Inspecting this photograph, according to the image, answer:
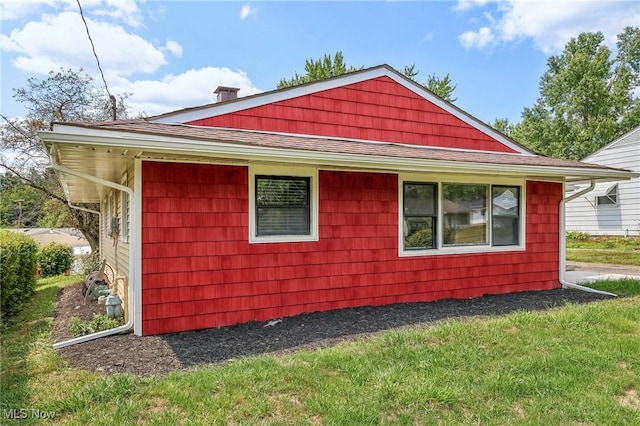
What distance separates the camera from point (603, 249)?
14.4m

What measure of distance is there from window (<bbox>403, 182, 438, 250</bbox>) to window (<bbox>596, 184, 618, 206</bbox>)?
1272cm

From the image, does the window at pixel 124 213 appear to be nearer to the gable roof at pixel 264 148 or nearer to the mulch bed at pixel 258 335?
the gable roof at pixel 264 148

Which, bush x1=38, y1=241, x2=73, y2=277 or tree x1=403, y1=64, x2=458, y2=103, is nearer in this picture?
bush x1=38, y1=241, x2=73, y2=277

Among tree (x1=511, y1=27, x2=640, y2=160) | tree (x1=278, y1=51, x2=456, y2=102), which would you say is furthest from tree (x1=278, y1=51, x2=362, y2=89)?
tree (x1=511, y1=27, x2=640, y2=160)

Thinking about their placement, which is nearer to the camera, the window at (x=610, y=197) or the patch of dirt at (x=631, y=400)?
the patch of dirt at (x=631, y=400)

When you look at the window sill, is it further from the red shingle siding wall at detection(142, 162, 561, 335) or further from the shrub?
the shrub

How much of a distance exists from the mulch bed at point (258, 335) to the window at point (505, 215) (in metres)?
1.10

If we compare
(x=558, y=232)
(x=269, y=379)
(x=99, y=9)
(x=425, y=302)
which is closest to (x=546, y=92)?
(x=558, y=232)

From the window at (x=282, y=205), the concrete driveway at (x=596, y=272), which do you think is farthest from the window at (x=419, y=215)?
the concrete driveway at (x=596, y=272)

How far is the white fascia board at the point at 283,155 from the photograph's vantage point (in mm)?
4180

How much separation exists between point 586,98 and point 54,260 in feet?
97.7

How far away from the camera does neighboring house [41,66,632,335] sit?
494 cm

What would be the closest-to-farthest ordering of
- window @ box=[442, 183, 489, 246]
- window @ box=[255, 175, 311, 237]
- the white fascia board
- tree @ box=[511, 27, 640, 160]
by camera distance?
the white fascia board < window @ box=[255, 175, 311, 237] < window @ box=[442, 183, 489, 246] < tree @ box=[511, 27, 640, 160]

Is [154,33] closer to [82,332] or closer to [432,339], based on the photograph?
[82,332]
